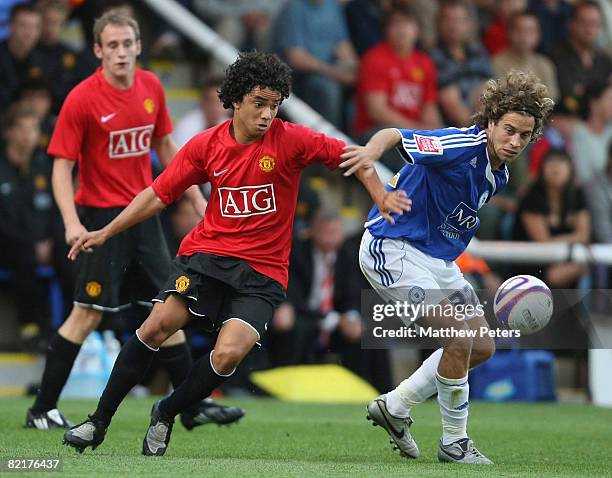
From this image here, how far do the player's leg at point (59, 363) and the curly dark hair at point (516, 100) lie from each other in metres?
2.74

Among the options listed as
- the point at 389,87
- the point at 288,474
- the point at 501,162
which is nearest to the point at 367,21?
the point at 389,87

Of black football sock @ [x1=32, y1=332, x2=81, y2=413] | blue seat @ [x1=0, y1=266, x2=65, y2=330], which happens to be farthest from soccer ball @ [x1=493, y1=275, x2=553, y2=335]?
blue seat @ [x1=0, y1=266, x2=65, y2=330]

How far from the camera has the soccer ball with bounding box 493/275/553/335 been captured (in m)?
6.96

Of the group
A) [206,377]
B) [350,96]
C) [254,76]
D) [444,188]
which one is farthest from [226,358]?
[350,96]

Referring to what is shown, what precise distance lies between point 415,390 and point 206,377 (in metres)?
1.27

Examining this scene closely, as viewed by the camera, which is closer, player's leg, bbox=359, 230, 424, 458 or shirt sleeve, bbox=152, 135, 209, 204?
shirt sleeve, bbox=152, 135, 209, 204

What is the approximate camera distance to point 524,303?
6.95 m

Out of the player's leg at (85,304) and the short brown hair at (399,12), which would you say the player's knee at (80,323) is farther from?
the short brown hair at (399,12)

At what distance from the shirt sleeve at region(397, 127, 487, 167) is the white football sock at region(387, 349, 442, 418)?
1060mm

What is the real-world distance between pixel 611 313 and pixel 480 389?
1.33 m

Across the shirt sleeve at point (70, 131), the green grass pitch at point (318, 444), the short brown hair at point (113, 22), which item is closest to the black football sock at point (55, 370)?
the green grass pitch at point (318, 444)

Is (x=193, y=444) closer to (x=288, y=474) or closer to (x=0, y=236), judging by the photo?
(x=288, y=474)

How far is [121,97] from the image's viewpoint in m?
8.16

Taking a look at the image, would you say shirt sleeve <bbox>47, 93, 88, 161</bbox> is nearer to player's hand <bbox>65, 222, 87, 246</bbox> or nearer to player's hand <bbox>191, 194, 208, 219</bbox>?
player's hand <bbox>65, 222, 87, 246</bbox>
